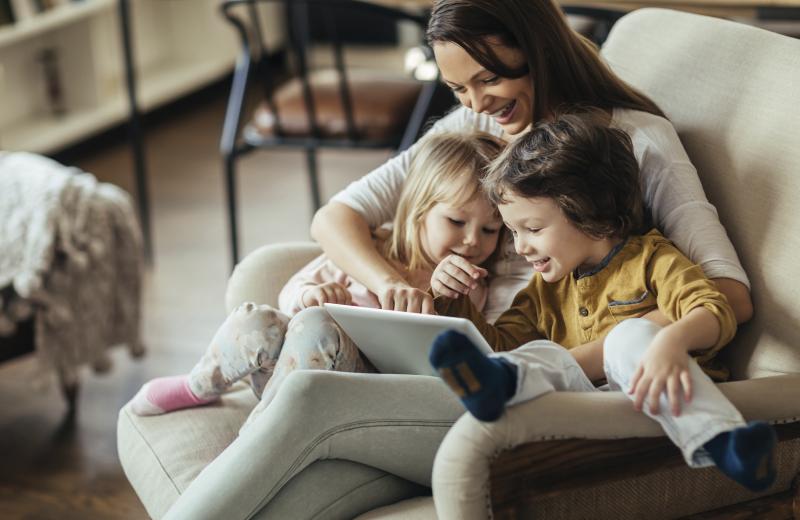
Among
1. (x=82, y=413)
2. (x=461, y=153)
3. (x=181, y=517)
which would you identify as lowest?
(x=82, y=413)

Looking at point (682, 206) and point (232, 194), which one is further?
point (232, 194)

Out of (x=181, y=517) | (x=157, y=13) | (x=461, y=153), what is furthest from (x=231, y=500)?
(x=157, y=13)

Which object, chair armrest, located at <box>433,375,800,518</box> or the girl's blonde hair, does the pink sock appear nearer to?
the girl's blonde hair

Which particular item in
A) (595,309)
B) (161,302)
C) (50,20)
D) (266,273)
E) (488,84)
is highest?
(488,84)

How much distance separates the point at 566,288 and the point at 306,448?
42 centimetres

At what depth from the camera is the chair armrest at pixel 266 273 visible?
66.2 inches

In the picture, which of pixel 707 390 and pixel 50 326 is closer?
pixel 707 390

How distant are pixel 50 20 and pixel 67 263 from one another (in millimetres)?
1632

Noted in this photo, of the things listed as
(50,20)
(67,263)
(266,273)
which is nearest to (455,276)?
(266,273)

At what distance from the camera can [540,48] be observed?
58.1 inches

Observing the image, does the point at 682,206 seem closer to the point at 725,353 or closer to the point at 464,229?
the point at 725,353

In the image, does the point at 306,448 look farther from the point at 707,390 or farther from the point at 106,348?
the point at 106,348

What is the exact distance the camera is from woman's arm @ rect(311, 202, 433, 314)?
146 cm

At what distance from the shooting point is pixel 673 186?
1.42m
